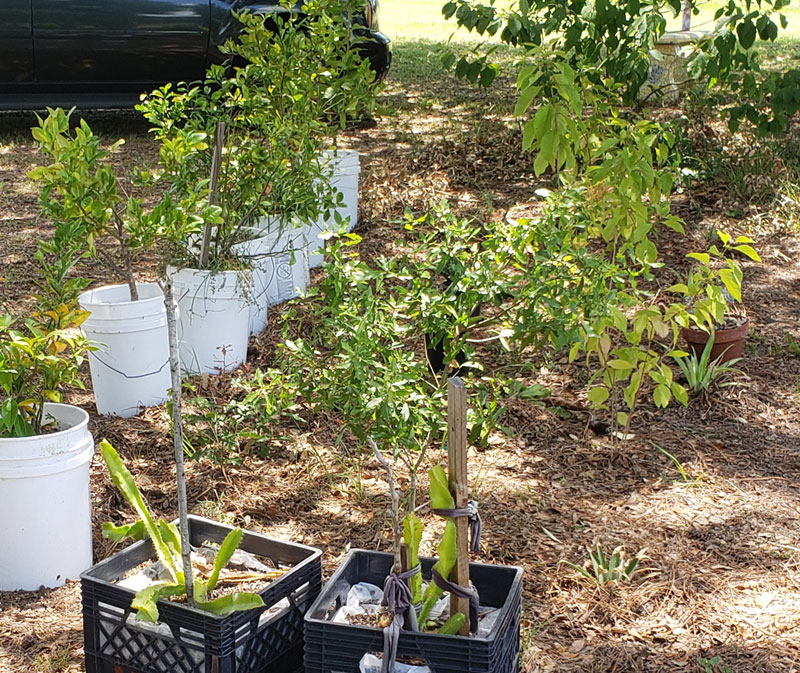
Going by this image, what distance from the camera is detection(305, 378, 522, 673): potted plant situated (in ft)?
7.06

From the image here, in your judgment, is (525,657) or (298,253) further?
(298,253)

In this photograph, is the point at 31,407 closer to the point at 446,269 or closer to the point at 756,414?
the point at 446,269

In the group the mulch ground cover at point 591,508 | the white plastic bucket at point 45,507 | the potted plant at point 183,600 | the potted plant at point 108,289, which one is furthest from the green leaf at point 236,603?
the potted plant at point 108,289

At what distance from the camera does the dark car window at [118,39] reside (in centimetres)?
781

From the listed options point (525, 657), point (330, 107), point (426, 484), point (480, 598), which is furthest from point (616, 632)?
point (330, 107)

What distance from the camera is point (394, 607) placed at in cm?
214

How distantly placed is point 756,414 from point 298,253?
250cm

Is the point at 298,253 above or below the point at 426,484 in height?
above

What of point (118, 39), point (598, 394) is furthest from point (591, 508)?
point (118, 39)

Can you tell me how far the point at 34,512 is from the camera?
9.62 feet

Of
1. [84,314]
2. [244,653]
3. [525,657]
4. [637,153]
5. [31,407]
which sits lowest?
[525,657]

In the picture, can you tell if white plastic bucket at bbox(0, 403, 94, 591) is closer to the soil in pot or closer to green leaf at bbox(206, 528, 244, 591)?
green leaf at bbox(206, 528, 244, 591)

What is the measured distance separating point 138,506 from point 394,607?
816mm

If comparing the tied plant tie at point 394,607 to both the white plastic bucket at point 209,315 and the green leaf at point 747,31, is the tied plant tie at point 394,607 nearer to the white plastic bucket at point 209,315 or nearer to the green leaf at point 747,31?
the white plastic bucket at point 209,315
